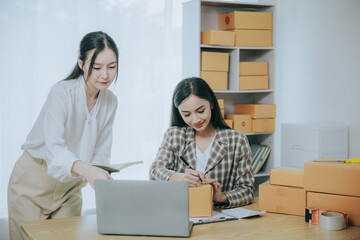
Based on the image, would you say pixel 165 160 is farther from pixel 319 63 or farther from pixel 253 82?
pixel 319 63

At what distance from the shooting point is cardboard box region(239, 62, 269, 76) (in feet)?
11.9

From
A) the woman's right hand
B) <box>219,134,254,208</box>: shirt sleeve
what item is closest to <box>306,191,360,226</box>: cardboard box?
<box>219,134,254,208</box>: shirt sleeve

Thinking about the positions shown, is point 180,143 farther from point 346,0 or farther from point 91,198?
point 346,0

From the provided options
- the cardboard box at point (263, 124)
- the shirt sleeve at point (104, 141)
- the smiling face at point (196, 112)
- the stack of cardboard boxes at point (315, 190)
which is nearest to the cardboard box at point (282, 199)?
the stack of cardboard boxes at point (315, 190)

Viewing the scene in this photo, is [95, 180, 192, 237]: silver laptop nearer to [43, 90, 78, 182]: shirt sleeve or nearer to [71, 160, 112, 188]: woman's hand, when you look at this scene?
[71, 160, 112, 188]: woman's hand

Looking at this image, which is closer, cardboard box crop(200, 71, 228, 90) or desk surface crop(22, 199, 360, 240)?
desk surface crop(22, 199, 360, 240)

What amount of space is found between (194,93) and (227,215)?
660mm

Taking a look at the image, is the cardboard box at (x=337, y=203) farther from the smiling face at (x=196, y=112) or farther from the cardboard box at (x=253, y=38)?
the cardboard box at (x=253, y=38)

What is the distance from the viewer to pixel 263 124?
12.2ft

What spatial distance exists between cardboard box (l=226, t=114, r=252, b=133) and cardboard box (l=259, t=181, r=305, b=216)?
5.70ft

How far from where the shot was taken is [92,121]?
2027 mm

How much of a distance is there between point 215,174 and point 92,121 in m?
0.68

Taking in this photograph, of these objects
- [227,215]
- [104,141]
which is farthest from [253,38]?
[227,215]

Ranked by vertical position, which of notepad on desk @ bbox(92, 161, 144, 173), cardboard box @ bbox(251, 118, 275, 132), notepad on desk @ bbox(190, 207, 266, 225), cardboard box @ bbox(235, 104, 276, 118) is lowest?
notepad on desk @ bbox(190, 207, 266, 225)
